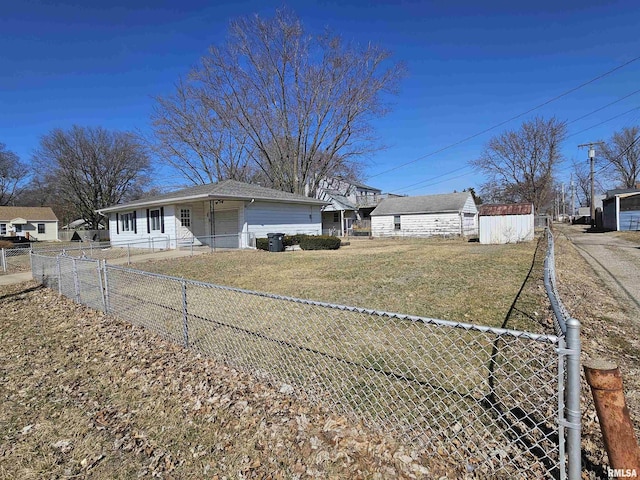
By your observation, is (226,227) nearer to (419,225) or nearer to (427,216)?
(419,225)

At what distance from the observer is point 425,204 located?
3112 centimetres

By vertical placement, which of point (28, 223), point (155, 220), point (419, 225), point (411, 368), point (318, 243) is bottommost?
point (411, 368)

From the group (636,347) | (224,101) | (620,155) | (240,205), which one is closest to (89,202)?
(224,101)

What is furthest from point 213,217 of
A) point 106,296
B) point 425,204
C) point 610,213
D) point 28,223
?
point 28,223

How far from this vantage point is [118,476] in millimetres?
2311

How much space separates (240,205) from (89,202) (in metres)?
30.7

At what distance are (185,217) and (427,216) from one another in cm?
2064

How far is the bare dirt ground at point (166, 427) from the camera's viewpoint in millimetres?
2322

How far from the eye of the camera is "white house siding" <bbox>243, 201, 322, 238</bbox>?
18672mm

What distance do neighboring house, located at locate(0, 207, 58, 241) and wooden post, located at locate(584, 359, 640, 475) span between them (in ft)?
175

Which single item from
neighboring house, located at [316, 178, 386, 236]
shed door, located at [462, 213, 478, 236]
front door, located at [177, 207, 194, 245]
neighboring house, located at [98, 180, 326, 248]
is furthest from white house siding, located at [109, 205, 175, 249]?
shed door, located at [462, 213, 478, 236]

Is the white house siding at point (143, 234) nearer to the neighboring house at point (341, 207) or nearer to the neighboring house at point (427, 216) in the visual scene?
the neighboring house at point (341, 207)

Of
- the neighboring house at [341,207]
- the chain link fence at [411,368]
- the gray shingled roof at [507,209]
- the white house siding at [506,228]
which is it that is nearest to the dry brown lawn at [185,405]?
the chain link fence at [411,368]

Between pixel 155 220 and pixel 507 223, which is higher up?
pixel 155 220
